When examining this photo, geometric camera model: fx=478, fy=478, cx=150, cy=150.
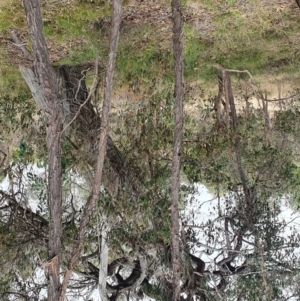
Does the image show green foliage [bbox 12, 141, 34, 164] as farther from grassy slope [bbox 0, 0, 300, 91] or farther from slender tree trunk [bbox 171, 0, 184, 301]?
slender tree trunk [bbox 171, 0, 184, 301]

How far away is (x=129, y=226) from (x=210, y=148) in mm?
1485

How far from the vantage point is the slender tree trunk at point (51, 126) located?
11.5ft

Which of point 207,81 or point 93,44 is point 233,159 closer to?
point 207,81

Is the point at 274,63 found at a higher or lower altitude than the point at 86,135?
lower

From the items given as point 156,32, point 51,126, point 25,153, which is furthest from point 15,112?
point 51,126

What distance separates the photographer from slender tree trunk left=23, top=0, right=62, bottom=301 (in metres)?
3.51

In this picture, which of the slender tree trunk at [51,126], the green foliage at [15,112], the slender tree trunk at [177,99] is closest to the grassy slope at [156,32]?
the green foliage at [15,112]

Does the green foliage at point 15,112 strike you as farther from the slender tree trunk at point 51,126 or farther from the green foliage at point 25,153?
the slender tree trunk at point 51,126

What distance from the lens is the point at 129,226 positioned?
523 centimetres

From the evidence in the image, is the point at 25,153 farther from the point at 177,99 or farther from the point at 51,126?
the point at 177,99

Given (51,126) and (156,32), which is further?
(156,32)

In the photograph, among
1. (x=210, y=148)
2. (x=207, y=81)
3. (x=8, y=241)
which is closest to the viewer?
(x=8, y=241)

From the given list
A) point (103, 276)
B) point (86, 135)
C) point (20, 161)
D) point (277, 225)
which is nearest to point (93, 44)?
point (86, 135)

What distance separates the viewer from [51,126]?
12.0 feet
